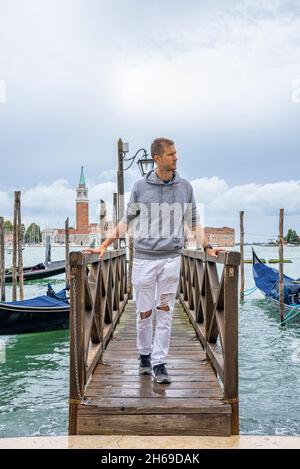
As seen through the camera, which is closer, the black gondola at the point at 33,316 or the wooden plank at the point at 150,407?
the wooden plank at the point at 150,407

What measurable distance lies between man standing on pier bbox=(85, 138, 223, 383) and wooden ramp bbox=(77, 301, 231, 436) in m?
0.20

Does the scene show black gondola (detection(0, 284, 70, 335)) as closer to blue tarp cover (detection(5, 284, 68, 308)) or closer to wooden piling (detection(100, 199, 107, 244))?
blue tarp cover (detection(5, 284, 68, 308))

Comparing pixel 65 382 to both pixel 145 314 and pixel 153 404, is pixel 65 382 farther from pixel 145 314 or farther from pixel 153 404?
pixel 153 404

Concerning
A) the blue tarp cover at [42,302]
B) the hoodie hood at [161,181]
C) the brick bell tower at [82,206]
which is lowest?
the blue tarp cover at [42,302]

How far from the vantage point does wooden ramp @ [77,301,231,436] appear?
9.23ft

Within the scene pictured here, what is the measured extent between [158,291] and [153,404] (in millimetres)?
706

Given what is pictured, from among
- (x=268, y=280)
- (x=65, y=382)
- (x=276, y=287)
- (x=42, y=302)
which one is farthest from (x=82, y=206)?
(x=65, y=382)

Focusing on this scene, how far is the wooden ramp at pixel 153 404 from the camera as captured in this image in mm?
2814

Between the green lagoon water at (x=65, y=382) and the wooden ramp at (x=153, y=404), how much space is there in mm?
1830

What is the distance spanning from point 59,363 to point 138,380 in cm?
531

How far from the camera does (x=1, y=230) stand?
16.5m

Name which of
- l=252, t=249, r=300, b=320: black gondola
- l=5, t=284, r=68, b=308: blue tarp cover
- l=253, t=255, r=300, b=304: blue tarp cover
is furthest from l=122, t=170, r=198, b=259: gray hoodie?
l=253, t=255, r=300, b=304: blue tarp cover

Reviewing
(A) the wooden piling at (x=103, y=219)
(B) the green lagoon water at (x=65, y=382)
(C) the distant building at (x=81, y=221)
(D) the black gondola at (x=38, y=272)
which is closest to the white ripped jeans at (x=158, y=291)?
(B) the green lagoon water at (x=65, y=382)

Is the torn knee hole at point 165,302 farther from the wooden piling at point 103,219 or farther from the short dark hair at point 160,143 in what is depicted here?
the wooden piling at point 103,219
